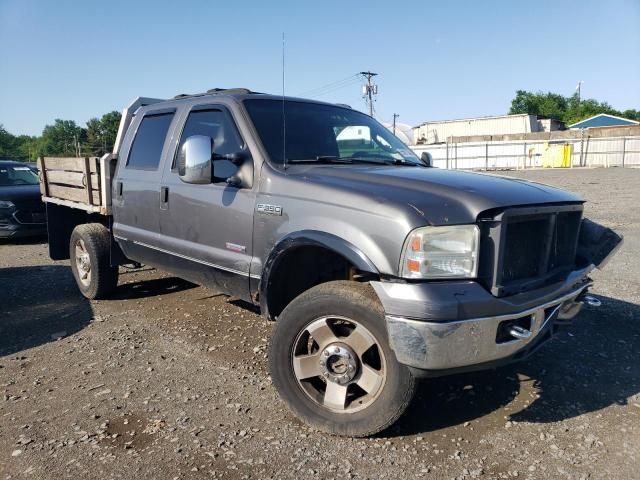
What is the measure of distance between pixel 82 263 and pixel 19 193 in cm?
508

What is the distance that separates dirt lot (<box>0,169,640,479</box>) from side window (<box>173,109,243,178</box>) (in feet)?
5.01

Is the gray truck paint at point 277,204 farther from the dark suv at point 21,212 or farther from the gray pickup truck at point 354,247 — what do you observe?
the dark suv at point 21,212

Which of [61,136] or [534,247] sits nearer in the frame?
[534,247]

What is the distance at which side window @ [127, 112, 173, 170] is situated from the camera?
15.2ft

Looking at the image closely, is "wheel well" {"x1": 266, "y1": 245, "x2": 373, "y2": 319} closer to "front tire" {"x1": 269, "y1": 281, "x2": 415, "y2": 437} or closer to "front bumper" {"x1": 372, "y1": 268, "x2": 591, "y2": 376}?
"front tire" {"x1": 269, "y1": 281, "x2": 415, "y2": 437}

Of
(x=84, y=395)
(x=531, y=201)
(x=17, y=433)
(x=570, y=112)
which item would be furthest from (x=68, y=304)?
(x=570, y=112)

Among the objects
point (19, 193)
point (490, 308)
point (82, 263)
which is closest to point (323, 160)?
point (490, 308)

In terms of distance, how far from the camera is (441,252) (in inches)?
104

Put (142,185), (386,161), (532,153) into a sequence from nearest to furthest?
1. (386,161)
2. (142,185)
3. (532,153)

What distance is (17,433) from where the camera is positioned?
10.0ft

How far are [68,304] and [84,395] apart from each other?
8.09 ft

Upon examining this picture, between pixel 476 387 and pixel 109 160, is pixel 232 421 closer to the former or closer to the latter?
pixel 476 387

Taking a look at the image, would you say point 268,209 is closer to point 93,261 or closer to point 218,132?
point 218,132

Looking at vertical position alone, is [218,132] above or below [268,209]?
above
